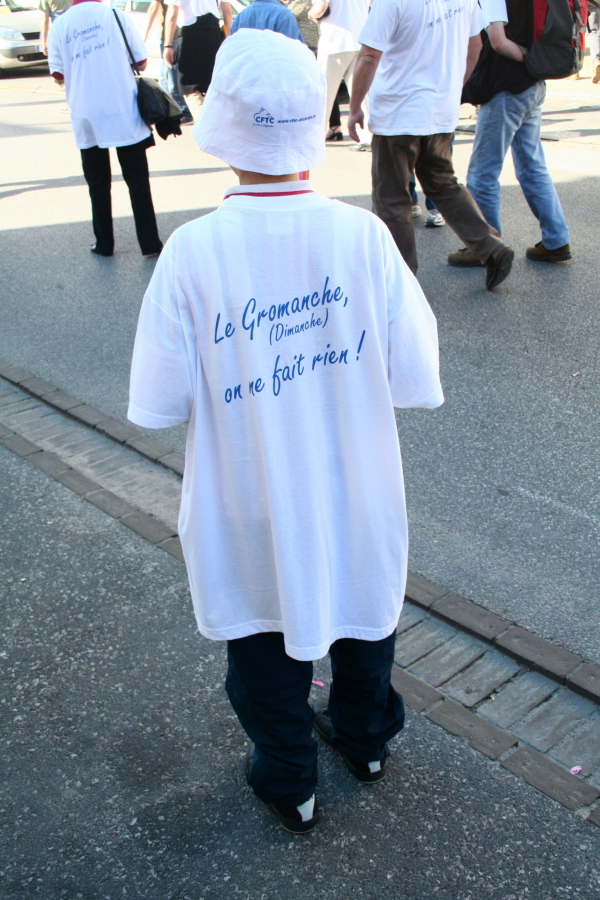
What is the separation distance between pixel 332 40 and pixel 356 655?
28.6 feet

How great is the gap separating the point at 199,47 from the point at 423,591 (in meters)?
7.81

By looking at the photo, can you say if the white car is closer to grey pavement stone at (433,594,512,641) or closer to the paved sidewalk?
A: the paved sidewalk

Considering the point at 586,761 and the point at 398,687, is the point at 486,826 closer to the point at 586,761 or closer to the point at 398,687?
the point at 586,761

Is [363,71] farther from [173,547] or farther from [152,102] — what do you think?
[173,547]

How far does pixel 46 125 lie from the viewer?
13180 mm

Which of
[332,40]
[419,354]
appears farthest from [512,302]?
[332,40]

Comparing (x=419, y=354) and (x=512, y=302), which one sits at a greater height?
(x=419, y=354)

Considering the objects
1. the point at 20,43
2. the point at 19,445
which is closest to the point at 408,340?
the point at 19,445

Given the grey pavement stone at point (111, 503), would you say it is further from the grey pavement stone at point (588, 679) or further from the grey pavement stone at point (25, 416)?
the grey pavement stone at point (588, 679)

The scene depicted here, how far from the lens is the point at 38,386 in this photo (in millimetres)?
4766

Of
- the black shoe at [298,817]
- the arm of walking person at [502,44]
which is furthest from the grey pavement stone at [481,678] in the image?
the arm of walking person at [502,44]

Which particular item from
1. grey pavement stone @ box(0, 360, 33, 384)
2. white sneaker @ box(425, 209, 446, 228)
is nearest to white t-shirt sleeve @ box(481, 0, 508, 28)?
white sneaker @ box(425, 209, 446, 228)

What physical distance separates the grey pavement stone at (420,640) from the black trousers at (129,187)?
465 cm

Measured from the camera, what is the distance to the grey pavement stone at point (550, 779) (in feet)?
7.20
